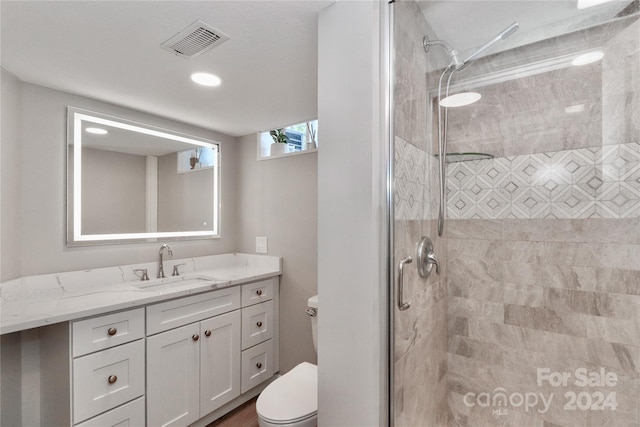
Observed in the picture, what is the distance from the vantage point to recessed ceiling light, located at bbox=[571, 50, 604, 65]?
137 cm

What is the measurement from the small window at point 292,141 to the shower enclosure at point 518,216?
3.60 ft

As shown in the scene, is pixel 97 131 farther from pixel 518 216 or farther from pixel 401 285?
pixel 518 216

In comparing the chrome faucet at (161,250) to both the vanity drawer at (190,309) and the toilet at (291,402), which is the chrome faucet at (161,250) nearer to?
the vanity drawer at (190,309)

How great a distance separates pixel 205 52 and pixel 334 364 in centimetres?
149

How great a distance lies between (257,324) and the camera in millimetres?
2373

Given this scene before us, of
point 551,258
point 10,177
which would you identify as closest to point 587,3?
point 551,258

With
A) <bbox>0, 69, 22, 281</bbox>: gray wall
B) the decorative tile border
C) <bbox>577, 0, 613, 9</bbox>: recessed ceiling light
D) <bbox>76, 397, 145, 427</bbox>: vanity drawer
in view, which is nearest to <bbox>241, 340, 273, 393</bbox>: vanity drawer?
<bbox>76, 397, 145, 427</bbox>: vanity drawer

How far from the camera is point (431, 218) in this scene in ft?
4.98

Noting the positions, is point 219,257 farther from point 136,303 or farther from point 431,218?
point 431,218

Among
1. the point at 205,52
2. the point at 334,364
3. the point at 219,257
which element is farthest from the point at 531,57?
the point at 219,257

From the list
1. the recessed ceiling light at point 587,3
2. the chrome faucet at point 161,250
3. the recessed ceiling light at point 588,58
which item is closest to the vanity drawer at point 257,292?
the chrome faucet at point 161,250

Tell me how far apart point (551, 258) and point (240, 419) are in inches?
85.9

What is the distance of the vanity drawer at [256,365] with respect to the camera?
2256 mm

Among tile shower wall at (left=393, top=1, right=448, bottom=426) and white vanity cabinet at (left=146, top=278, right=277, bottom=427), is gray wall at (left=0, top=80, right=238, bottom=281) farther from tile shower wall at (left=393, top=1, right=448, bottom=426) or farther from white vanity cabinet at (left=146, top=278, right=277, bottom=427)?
tile shower wall at (left=393, top=1, right=448, bottom=426)
